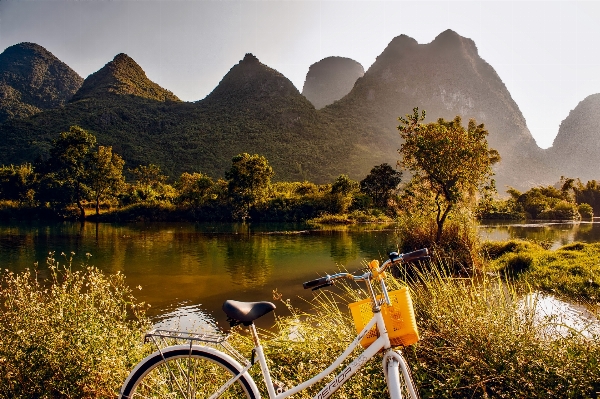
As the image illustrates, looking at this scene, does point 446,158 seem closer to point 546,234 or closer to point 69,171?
point 546,234

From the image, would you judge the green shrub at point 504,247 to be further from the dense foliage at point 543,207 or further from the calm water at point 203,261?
the dense foliage at point 543,207

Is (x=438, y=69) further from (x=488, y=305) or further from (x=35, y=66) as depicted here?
(x=488, y=305)

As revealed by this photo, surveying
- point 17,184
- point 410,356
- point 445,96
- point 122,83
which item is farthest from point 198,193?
point 445,96

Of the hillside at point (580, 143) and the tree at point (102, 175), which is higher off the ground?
the hillside at point (580, 143)

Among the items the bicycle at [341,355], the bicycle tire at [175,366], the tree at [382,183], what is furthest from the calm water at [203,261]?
the tree at [382,183]

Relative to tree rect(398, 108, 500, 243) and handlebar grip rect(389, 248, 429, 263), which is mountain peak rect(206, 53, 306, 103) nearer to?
tree rect(398, 108, 500, 243)

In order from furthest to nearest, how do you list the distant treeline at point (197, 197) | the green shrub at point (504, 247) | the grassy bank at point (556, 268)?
the distant treeline at point (197, 197)
the green shrub at point (504, 247)
the grassy bank at point (556, 268)

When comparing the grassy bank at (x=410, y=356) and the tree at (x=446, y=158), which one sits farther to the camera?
the tree at (x=446, y=158)

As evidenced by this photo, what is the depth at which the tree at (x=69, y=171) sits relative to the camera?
155ft

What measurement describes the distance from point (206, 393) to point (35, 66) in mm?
143395

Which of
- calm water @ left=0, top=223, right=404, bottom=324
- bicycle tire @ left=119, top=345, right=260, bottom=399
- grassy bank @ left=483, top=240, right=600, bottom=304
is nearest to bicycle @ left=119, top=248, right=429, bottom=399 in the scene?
bicycle tire @ left=119, top=345, right=260, bottom=399

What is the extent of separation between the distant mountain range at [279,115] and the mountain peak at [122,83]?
18.4 inches

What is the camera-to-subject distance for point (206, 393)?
3367 mm

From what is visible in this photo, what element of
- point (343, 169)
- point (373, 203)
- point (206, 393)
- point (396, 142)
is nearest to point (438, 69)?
point (396, 142)
